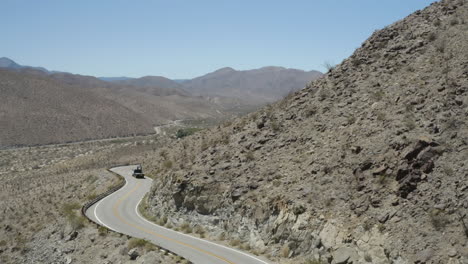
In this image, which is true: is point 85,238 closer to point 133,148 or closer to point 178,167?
point 178,167

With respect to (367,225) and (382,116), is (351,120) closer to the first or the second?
(382,116)

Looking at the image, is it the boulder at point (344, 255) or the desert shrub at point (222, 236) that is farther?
the desert shrub at point (222, 236)

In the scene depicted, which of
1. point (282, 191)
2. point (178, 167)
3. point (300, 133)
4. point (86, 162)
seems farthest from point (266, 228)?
point (86, 162)

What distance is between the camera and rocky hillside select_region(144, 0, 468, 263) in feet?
59.5

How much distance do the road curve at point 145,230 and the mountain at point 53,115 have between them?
319 feet

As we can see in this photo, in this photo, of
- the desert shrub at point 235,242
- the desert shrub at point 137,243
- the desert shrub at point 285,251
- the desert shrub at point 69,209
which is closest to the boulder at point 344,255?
the desert shrub at point 285,251

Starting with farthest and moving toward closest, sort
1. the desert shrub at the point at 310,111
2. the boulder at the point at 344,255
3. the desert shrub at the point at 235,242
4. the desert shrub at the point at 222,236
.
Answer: the desert shrub at the point at 310,111 < the desert shrub at the point at 222,236 < the desert shrub at the point at 235,242 < the boulder at the point at 344,255

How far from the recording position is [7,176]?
7419 centimetres

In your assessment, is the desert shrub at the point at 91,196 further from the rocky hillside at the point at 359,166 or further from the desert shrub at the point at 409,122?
the desert shrub at the point at 409,122

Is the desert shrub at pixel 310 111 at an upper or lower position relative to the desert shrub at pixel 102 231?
upper

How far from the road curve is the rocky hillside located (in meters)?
1.50

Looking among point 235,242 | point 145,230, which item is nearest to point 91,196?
point 145,230

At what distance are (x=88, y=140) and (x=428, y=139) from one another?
5105 inches

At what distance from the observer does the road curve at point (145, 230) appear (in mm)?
22469
